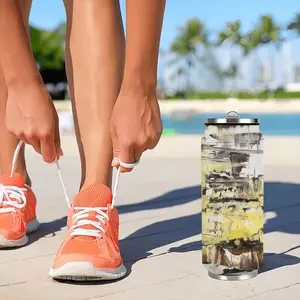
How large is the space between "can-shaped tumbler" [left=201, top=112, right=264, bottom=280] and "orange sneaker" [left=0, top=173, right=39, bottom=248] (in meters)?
0.50

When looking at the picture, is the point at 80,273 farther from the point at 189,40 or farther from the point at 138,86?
the point at 189,40

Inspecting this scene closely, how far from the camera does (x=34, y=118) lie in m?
1.06

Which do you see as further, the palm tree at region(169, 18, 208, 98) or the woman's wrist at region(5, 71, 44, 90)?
the palm tree at region(169, 18, 208, 98)

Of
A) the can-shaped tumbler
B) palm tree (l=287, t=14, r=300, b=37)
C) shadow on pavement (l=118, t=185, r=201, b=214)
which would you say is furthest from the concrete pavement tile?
palm tree (l=287, t=14, r=300, b=37)

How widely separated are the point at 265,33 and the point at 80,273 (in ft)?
116

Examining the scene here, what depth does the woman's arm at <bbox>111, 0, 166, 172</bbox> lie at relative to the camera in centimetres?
103

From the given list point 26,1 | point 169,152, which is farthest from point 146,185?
point 169,152

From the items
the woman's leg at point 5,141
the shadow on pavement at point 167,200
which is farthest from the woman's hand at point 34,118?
the shadow on pavement at point 167,200

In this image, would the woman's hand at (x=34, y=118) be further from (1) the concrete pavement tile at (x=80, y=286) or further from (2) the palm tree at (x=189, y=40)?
(2) the palm tree at (x=189, y=40)

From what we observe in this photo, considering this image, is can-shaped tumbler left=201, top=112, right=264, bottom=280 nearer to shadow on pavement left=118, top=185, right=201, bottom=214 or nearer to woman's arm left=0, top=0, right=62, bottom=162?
woman's arm left=0, top=0, right=62, bottom=162

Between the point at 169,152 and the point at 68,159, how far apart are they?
78 centimetres

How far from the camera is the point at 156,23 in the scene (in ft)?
3.43

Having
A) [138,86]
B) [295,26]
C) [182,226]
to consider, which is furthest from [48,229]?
[295,26]

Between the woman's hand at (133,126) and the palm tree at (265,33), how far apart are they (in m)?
34.6
